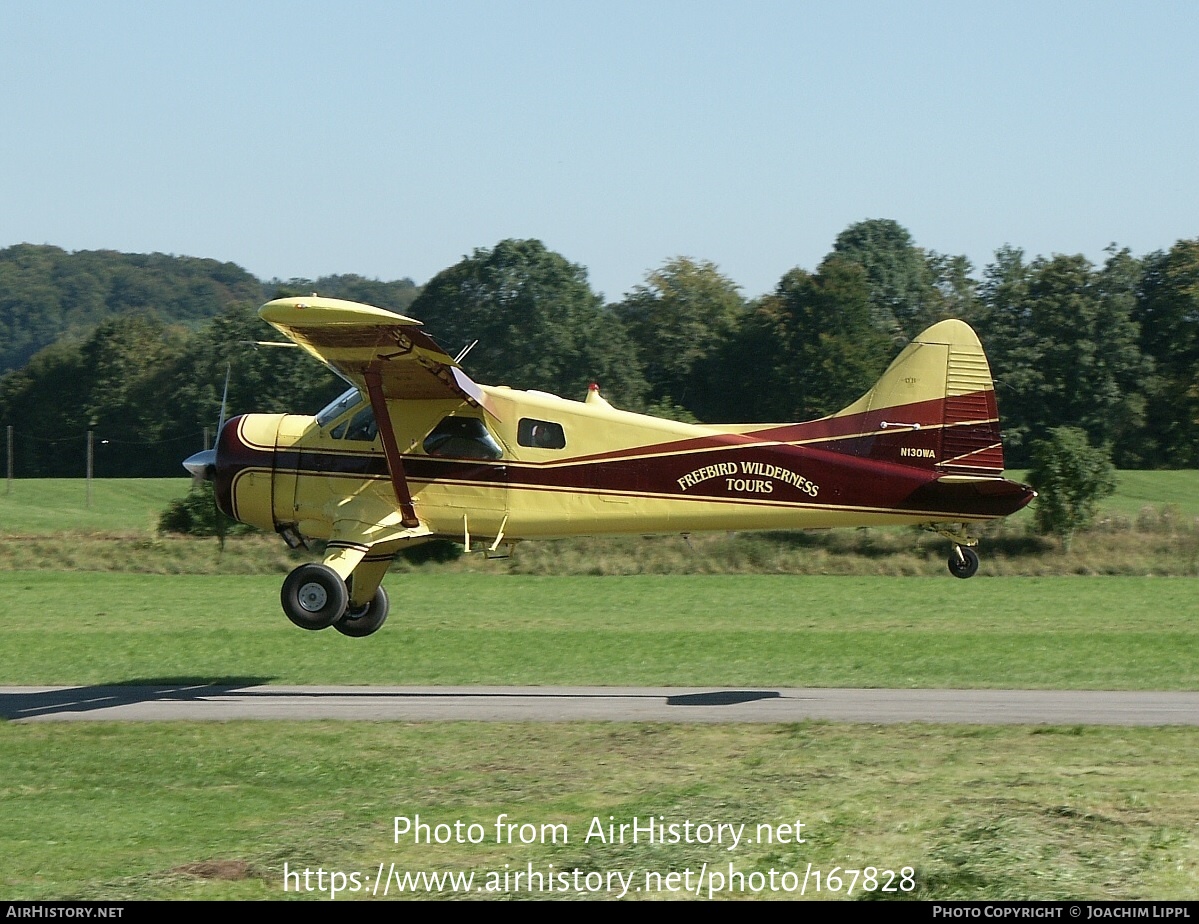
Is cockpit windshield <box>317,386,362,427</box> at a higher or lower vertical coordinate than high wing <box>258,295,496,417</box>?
lower

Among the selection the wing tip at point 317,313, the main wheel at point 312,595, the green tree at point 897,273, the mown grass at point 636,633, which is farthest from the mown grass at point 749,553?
the green tree at point 897,273

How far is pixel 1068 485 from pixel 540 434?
2500cm

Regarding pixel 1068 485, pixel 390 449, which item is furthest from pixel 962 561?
pixel 1068 485

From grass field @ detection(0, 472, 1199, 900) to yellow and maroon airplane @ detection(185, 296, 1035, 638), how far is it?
266 centimetres

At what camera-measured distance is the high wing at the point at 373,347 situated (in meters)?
13.9

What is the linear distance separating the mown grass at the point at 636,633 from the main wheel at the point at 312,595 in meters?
2.93

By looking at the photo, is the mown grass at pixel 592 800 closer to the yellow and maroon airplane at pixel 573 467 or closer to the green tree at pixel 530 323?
the yellow and maroon airplane at pixel 573 467

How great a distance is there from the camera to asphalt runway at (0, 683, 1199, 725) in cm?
1608

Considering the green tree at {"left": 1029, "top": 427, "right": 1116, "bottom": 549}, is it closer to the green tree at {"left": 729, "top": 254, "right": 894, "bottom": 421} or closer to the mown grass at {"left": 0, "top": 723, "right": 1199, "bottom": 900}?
the green tree at {"left": 729, "top": 254, "right": 894, "bottom": 421}

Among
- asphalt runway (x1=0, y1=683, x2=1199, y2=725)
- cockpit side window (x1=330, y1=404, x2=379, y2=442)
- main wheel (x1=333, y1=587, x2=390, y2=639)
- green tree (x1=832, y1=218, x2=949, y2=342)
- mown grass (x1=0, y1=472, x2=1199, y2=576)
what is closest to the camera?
asphalt runway (x1=0, y1=683, x2=1199, y2=725)

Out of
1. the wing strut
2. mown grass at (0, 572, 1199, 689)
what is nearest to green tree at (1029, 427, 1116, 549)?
mown grass at (0, 572, 1199, 689)

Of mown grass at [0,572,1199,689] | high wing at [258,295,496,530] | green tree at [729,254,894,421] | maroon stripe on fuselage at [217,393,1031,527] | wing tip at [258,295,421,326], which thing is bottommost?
mown grass at [0,572,1199,689]

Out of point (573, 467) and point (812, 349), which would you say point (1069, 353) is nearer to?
point (812, 349)

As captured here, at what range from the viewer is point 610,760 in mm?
13711
